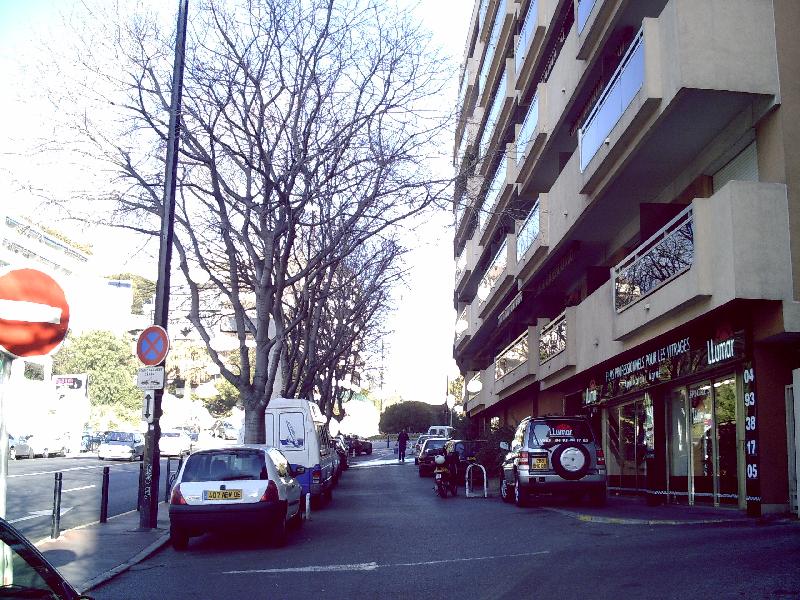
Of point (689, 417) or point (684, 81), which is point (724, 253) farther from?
point (689, 417)

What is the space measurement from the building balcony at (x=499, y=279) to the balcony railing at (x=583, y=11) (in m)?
10.0

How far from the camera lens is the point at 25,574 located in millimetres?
3285

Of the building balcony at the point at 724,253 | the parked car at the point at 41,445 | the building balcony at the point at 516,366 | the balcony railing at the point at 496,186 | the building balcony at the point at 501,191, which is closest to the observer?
the building balcony at the point at 724,253

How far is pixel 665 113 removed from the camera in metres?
14.4

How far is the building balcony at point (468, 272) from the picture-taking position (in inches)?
1661

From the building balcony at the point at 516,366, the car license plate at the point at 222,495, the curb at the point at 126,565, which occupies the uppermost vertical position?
the building balcony at the point at 516,366

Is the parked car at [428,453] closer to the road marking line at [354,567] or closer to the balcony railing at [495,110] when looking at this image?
the balcony railing at [495,110]

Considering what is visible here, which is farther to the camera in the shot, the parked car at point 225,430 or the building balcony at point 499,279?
the parked car at point 225,430

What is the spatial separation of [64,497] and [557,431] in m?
11.7

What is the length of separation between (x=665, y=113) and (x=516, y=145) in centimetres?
1239

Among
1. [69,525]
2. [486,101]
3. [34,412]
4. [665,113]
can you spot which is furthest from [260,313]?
[34,412]

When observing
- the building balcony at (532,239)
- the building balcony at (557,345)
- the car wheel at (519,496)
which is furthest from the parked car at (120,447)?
the car wheel at (519,496)

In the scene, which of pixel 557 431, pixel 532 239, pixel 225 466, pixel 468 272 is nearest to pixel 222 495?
pixel 225 466

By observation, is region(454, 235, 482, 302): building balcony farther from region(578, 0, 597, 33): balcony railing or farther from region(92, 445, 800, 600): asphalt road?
region(92, 445, 800, 600): asphalt road
